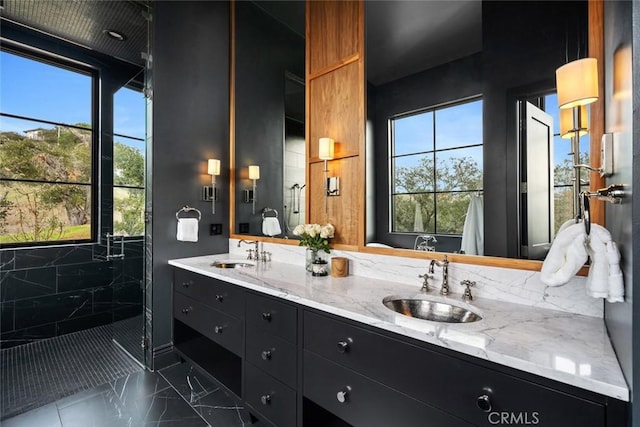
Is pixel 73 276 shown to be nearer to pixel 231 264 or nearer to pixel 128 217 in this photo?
pixel 128 217

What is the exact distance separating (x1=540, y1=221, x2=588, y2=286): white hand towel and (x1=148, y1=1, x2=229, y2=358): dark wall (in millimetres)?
2570

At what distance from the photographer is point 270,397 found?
5.26ft

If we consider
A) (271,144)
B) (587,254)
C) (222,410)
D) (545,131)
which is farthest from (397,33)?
(222,410)

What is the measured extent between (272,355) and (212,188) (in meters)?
1.75

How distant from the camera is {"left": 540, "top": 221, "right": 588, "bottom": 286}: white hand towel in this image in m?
0.92

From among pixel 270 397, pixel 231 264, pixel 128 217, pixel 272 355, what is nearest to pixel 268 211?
pixel 231 264

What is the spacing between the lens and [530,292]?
4.35 ft

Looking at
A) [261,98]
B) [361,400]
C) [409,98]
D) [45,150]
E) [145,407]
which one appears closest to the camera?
[361,400]

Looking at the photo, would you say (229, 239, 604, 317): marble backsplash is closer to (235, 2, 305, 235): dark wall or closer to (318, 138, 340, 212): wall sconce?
(318, 138, 340, 212): wall sconce

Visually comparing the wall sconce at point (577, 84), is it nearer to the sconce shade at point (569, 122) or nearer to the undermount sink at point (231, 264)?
the sconce shade at point (569, 122)

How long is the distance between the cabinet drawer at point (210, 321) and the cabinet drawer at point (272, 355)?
128 millimetres

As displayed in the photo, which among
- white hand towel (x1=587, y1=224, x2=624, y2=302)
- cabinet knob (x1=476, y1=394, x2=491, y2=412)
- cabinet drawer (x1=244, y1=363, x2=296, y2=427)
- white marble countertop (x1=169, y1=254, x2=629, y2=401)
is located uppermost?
white hand towel (x1=587, y1=224, x2=624, y2=302)

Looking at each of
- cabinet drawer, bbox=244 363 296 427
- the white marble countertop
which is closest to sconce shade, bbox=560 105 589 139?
the white marble countertop

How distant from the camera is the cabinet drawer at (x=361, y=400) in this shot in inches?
40.6
